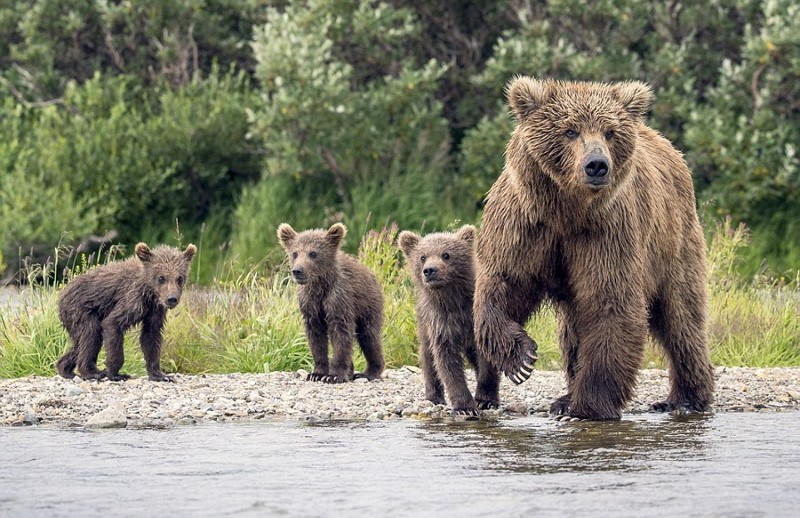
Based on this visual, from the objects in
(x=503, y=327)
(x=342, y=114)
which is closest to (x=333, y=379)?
(x=503, y=327)

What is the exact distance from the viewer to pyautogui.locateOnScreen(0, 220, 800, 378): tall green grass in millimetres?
10508

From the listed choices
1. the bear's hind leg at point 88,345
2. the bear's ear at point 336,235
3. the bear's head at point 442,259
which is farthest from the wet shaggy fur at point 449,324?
the bear's hind leg at point 88,345

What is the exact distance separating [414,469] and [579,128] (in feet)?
6.54

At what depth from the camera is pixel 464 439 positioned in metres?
7.34

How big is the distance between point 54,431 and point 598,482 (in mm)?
3357

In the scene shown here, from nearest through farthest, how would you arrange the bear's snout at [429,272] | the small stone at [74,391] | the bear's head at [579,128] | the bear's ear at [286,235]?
the bear's head at [579,128] → the bear's snout at [429,272] → the small stone at [74,391] → the bear's ear at [286,235]

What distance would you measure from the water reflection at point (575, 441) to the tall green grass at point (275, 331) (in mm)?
2277

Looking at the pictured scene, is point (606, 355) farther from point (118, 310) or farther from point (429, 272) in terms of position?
point (118, 310)

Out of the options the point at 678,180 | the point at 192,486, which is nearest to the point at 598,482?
the point at 192,486

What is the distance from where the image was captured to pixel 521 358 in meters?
7.47

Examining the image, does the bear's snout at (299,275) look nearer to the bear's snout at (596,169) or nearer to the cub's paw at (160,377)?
the cub's paw at (160,377)

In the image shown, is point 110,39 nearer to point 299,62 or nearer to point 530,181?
point 299,62

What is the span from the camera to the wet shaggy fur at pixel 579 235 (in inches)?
283

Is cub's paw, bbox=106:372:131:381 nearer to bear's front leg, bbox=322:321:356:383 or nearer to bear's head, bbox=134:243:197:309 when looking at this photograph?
bear's head, bbox=134:243:197:309
